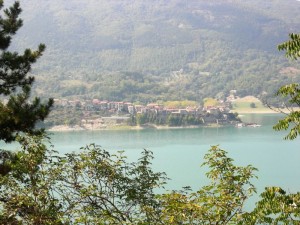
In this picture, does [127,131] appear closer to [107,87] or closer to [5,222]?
[107,87]

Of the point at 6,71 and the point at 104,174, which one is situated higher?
the point at 6,71

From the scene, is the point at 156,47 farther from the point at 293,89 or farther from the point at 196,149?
the point at 293,89

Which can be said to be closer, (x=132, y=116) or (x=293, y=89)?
(x=293, y=89)

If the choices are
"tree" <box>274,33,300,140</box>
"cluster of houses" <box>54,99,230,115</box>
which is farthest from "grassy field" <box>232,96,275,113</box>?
"tree" <box>274,33,300,140</box>

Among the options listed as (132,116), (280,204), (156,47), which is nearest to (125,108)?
(132,116)

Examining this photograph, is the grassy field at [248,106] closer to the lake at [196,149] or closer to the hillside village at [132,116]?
the hillside village at [132,116]

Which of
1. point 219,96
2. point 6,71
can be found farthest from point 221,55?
point 6,71

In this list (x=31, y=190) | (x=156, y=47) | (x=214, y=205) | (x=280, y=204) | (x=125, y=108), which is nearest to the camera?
(x=280, y=204)

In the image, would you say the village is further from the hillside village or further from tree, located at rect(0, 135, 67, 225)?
tree, located at rect(0, 135, 67, 225)
